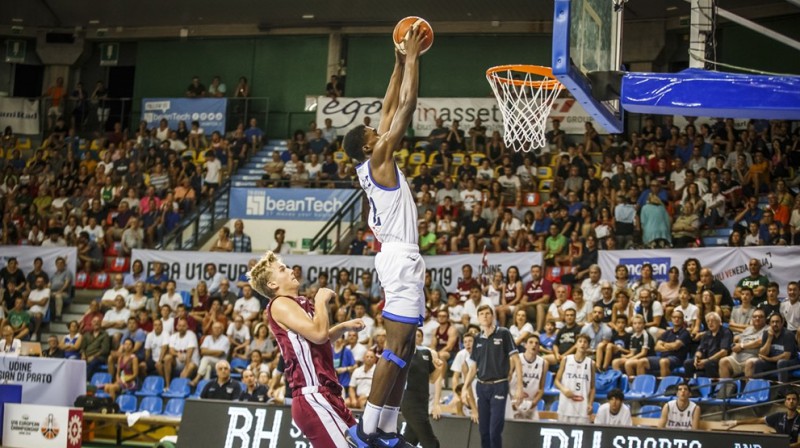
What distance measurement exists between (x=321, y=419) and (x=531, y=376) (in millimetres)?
7933

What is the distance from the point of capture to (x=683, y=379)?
14.8 m

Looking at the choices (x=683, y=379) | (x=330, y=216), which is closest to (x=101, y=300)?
(x=330, y=216)

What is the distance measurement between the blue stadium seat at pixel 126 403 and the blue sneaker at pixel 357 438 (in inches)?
463

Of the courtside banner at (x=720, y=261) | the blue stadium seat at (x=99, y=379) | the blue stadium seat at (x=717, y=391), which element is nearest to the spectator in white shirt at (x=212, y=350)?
the blue stadium seat at (x=99, y=379)

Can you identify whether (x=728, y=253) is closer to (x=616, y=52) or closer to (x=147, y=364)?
(x=616, y=52)

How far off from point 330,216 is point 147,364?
558 cm

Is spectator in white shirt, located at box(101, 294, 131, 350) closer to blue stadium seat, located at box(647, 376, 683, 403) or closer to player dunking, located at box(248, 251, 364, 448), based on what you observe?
blue stadium seat, located at box(647, 376, 683, 403)

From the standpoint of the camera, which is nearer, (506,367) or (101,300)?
(506,367)

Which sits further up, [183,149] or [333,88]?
[333,88]

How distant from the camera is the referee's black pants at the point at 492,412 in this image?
11.7 meters

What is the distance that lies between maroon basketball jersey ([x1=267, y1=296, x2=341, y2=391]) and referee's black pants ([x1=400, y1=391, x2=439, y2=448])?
413cm

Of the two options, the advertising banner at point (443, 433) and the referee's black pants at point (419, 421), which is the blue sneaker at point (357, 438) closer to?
the referee's black pants at point (419, 421)

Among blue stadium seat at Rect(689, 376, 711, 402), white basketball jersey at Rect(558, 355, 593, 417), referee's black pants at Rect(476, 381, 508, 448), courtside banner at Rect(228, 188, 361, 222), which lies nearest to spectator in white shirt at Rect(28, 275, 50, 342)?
courtside banner at Rect(228, 188, 361, 222)

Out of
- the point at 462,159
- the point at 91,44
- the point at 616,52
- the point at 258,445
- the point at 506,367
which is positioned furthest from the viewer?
the point at 91,44
